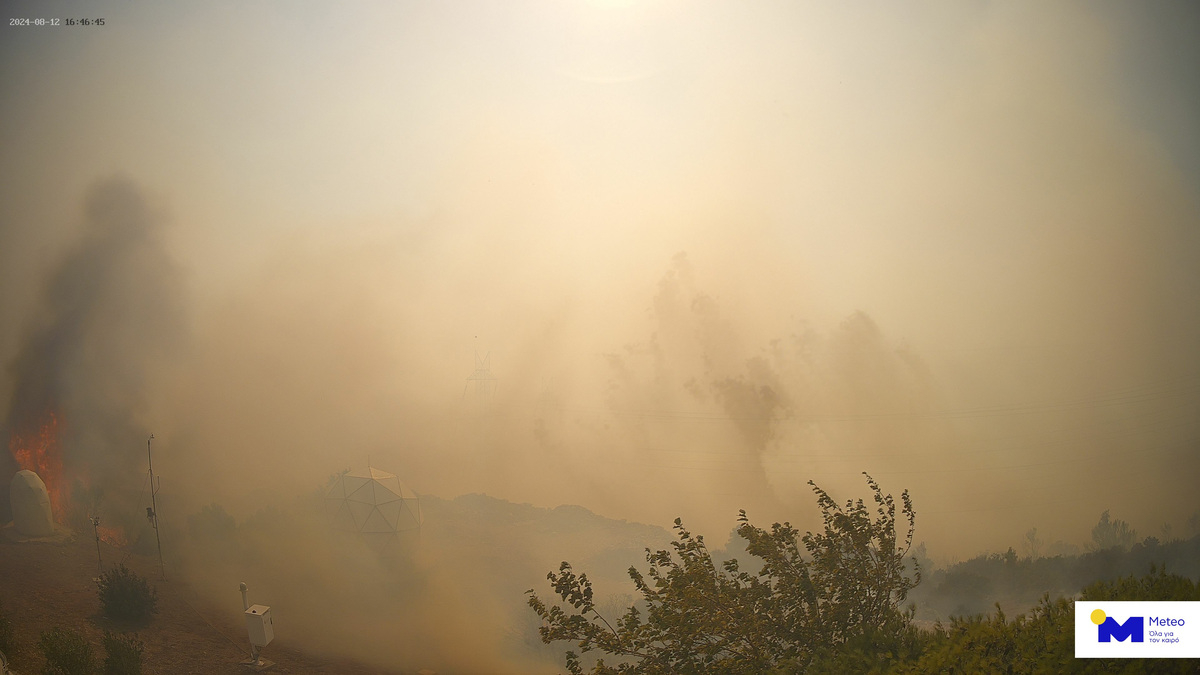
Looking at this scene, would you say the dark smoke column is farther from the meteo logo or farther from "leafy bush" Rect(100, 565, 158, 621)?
the meteo logo

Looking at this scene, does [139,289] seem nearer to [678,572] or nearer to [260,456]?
[260,456]

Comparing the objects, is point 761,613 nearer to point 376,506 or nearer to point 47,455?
point 376,506

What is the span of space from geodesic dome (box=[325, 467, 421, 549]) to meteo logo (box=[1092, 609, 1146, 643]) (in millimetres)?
8725

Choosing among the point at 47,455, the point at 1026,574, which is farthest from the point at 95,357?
the point at 1026,574

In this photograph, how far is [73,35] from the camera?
10680 mm

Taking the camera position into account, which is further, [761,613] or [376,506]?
[376,506]

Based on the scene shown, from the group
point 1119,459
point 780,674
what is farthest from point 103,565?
point 1119,459

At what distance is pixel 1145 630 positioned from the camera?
510cm

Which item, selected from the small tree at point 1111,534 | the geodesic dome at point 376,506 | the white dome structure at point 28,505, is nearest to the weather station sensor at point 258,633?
the geodesic dome at point 376,506

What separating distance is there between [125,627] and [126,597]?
1.49 feet

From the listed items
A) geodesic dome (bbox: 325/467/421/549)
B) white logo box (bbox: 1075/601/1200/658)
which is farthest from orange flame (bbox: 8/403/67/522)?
white logo box (bbox: 1075/601/1200/658)

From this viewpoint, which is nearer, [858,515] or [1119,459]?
[858,515]

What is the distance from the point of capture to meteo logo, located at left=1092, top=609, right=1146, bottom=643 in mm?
4738

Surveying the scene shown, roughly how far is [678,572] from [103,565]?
409 inches
